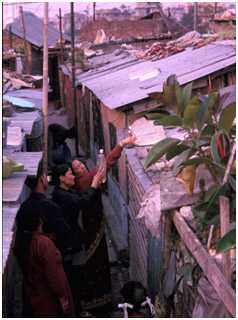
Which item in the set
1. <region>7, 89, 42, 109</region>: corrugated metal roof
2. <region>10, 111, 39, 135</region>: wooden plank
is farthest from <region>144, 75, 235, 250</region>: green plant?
<region>7, 89, 42, 109</region>: corrugated metal roof

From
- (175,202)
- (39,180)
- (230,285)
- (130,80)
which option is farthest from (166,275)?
(130,80)

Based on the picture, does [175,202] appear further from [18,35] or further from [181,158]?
[18,35]

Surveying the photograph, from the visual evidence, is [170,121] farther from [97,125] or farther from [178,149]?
[97,125]

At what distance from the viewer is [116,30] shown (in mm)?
25922

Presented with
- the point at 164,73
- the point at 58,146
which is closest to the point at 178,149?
the point at 164,73

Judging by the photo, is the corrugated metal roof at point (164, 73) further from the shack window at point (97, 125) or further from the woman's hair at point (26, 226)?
the woman's hair at point (26, 226)

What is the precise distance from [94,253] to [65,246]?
60cm

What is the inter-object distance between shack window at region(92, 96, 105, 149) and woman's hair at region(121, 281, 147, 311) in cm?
605

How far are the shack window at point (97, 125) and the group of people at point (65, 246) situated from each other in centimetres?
500

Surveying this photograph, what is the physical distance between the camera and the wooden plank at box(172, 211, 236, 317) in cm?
241

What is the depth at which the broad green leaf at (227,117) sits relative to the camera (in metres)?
2.67

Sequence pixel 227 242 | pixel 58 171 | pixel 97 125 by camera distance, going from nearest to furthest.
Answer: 1. pixel 227 242
2. pixel 58 171
3. pixel 97 125

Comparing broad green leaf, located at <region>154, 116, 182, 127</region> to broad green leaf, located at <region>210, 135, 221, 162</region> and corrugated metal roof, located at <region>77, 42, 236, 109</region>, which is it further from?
corrugated metal roof, located at <region>77, 42, 236, 109</region>

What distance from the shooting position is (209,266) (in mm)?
2709
